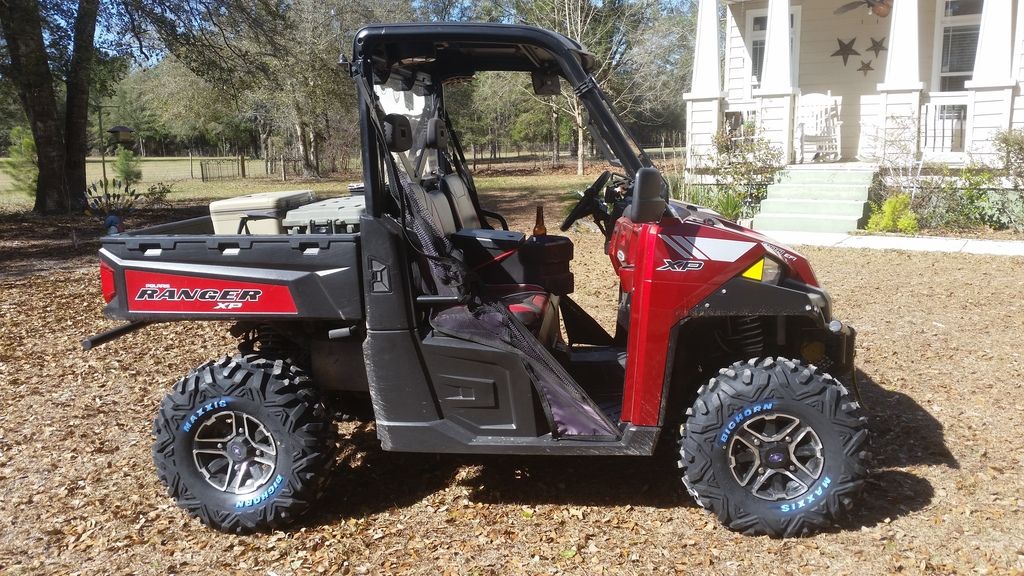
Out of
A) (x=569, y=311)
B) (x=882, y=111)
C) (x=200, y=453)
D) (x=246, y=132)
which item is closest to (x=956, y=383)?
(x=569, y=311)

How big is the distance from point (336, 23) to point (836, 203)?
19.1 meters

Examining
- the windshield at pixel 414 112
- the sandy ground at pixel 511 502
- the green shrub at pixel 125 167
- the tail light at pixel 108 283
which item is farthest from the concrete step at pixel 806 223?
the green shrub at pixel 125 167

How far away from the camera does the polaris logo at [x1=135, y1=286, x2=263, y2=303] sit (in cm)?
340

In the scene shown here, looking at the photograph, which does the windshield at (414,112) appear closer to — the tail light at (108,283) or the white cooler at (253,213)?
the white cooler at (253,213)

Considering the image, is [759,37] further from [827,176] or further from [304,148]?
[304,148]

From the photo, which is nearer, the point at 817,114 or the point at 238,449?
the point at 238,449

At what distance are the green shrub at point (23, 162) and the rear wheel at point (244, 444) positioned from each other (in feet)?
58.2

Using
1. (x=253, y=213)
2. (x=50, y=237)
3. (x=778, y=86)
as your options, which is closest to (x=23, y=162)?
(x=50, y=237)

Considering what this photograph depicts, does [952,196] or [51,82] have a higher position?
[51,82]

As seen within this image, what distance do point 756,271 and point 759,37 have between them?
13567 millimetres

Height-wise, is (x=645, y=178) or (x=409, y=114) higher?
(x=409, y=114)

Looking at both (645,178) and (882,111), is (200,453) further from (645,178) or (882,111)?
(882,111)

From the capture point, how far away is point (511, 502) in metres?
3.76

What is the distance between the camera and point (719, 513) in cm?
331
